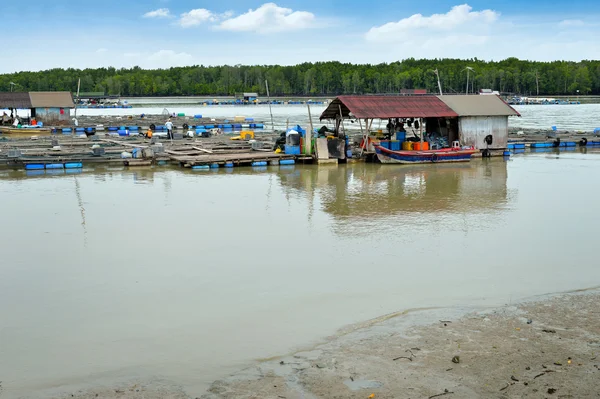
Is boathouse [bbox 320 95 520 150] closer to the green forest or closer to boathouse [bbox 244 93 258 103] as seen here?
boathouse [bbox 244 93 258 103]

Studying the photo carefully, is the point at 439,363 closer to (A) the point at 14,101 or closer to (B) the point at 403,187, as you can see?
(B) the point at 403,187

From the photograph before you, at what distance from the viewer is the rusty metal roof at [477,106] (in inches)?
1217

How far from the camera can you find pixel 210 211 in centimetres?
1823

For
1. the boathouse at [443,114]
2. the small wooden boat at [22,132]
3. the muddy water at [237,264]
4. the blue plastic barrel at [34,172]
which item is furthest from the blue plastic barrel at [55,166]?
the small wooden boat at [22,132]

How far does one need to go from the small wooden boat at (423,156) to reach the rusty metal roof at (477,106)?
2.04 metres

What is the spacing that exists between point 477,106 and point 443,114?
260 centimetres

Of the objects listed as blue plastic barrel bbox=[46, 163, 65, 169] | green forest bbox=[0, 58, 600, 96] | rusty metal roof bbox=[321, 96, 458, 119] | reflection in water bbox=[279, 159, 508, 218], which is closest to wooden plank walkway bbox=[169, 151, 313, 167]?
reflection in water bbox=[279, 159, 508, 218]

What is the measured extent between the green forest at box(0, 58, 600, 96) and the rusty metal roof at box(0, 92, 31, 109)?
11903 cm

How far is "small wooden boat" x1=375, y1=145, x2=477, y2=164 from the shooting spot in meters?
28.9

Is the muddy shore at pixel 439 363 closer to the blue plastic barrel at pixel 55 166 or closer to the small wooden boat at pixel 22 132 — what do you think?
the blue plastic barrel at pixel 55 166

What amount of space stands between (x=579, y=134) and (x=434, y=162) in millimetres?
18829

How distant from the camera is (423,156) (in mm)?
29109

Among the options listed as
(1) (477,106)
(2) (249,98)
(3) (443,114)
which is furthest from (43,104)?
(2) (249,98)

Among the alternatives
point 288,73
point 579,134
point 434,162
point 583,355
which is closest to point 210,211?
point 583,355
